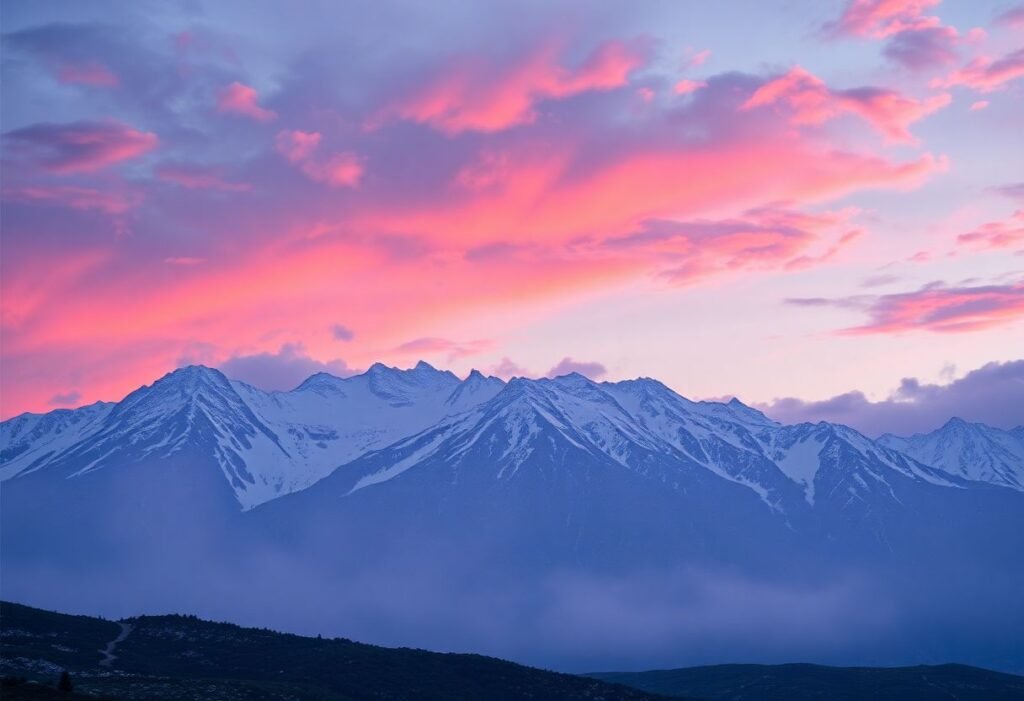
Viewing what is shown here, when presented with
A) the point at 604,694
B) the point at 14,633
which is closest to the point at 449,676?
the point at 604,694

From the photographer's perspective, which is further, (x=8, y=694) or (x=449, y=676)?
(x=449, y=676)

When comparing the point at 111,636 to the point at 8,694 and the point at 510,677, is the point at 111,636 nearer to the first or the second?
the point at 510,677

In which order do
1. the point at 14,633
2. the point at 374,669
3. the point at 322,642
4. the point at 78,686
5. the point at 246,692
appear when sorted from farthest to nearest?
1. the point at 322,642
2. the point at 374,669
3. the point at 14,633
4. the point at 246,692
5. the point at 78,686

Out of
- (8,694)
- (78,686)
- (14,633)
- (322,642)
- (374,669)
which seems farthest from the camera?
(322,642)

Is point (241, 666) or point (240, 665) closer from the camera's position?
point (241, 666)

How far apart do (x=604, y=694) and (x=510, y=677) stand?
1190 cm

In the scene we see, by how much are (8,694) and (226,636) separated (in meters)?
80.1

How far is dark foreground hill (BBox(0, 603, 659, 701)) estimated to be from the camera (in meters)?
132

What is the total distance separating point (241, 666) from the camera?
159 metres

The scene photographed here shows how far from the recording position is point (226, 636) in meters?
173

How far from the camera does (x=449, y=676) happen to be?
172 m

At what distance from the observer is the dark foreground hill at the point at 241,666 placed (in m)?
132

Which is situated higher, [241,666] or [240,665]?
[240,665]

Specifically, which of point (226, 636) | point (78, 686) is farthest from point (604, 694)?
point (78, 686)
